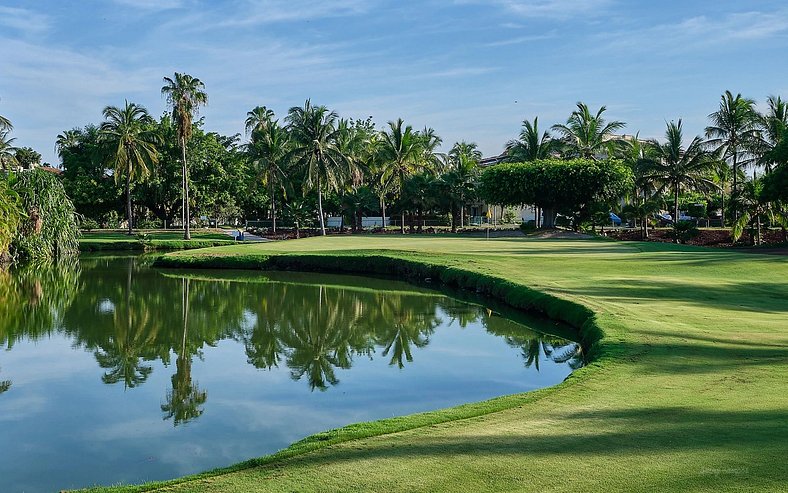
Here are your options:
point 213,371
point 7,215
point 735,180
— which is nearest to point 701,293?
point 213,371

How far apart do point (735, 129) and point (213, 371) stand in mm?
49304

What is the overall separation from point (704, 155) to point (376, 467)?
2214 inches

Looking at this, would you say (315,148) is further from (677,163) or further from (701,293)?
(701,293)

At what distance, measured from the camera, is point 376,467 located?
265 inches

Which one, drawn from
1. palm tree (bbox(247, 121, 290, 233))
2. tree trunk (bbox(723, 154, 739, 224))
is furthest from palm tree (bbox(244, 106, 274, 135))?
tree trunk (bbox(723, 154, 739, 224))

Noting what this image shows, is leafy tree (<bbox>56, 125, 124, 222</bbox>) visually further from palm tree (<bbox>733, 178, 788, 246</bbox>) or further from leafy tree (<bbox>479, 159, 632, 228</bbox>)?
palm tree (<bbox>733, 178, 788, 246</bbox>)

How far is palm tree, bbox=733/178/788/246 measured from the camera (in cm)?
4334

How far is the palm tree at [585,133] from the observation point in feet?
212

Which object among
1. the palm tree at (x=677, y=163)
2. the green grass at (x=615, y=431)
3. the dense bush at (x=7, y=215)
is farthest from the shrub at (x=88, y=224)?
the green grass at (x=615, y=431)

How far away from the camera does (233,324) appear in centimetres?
2091

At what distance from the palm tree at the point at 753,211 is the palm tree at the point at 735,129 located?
4.45 m

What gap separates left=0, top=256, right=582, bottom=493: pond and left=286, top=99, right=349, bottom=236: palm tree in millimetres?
34024

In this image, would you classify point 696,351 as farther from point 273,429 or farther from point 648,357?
point 273,429

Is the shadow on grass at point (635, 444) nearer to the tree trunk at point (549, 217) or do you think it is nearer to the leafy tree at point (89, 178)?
the tree trunk at point (549, 217)
